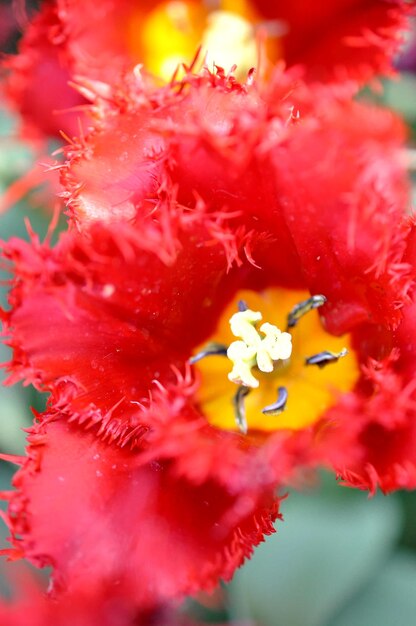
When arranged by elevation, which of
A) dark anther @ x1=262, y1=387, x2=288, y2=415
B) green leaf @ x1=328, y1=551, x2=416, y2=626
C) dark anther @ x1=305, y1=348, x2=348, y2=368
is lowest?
green leaf @ x1=328, y1=551, x2=416, y2=626

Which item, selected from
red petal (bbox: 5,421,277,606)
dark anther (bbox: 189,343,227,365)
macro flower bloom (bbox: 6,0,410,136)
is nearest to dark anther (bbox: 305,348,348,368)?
dark anther (bbox: 189,343,227,365)

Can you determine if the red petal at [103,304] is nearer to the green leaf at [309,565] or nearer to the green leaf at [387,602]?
the green leaf at [309,565]

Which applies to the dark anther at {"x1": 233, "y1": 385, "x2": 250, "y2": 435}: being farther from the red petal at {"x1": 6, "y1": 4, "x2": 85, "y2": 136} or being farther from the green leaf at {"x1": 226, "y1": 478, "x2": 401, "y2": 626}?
the red petal at {"x1": 6, "y1": 4, "x2": 85, "y2": 136}

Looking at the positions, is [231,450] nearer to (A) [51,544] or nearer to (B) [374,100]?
(A) [51,544]

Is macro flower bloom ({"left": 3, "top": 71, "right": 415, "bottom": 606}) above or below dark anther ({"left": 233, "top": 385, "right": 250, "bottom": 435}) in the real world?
above

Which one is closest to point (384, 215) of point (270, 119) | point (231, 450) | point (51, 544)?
point (270, 119)

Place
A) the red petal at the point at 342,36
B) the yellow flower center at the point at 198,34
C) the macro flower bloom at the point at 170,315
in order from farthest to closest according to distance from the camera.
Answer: the yellow flower center at the point at 198,34
the red petal at the point at 342,36
the macro flower bloom at the point at 170,315

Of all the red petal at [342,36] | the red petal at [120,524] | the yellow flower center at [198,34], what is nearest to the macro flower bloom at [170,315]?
the red petal at [120,524]

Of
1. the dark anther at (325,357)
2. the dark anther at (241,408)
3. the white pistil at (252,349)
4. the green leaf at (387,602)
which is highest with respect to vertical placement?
the white pistil at (252,349)
